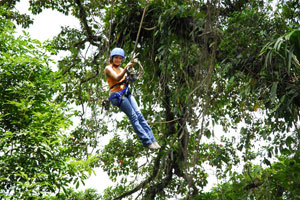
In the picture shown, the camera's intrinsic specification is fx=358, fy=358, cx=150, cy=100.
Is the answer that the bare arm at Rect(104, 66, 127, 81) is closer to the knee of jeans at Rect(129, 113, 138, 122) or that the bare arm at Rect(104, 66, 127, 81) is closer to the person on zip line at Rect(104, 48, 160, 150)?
the person on zip line at Rect(104, 48, 160, 150)

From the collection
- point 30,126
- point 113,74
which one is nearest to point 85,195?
point 30,126

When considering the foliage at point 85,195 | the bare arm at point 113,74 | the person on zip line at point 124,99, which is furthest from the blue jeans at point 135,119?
the foliage at point 85,195

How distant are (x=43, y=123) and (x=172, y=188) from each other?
130 inches

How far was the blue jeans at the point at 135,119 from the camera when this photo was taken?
3.30 meters

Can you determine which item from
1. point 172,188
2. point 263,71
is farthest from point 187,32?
point 172,188

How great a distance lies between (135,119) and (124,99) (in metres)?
0.21

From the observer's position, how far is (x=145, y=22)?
4617 millimetres

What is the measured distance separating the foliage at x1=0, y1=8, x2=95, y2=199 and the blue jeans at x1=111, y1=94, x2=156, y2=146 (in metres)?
0.89

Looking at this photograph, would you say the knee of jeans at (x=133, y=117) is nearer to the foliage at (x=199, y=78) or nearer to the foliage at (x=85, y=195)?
the foliage at (x=199, y=78)

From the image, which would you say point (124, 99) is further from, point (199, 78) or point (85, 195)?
point (85, 195)

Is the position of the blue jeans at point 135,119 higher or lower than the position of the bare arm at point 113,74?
lower

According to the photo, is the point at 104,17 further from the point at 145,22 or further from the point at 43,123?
the point at 43,123

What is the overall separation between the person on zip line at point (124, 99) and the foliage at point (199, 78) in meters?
0.27

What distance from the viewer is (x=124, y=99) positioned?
3326 mm
